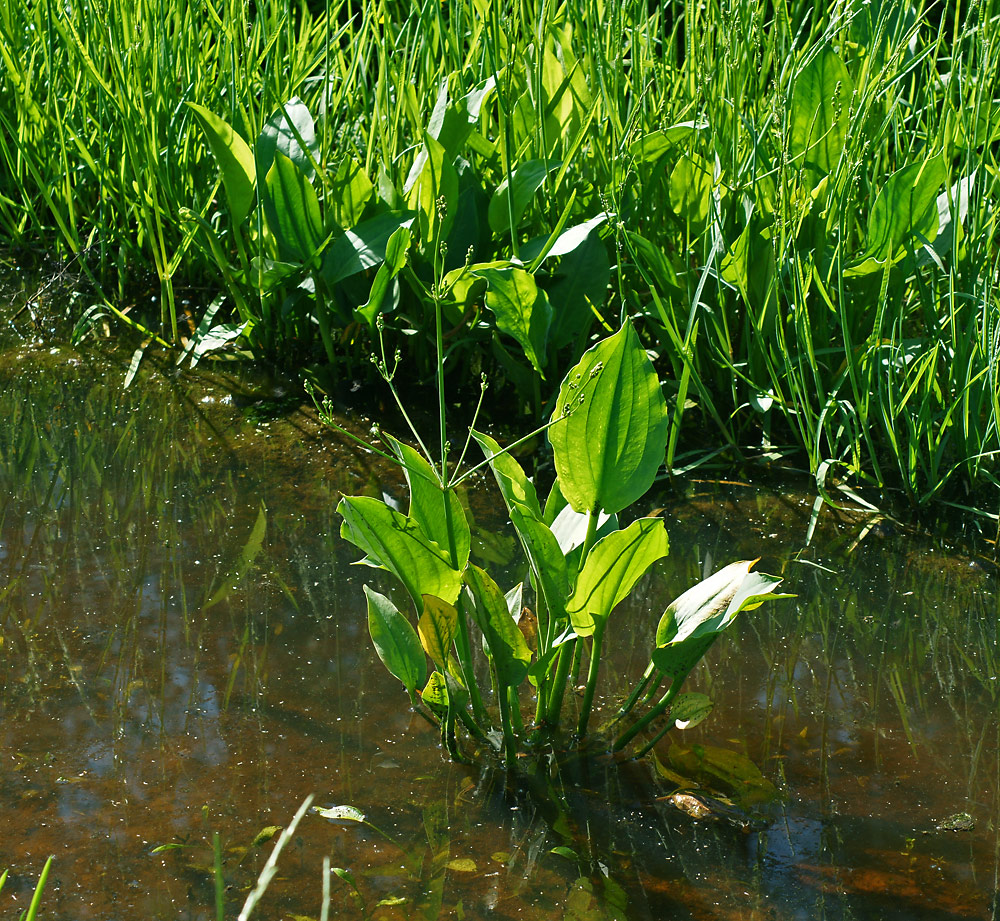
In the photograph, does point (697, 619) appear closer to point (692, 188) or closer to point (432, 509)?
point (432, 509)

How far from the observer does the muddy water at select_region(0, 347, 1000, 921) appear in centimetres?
93

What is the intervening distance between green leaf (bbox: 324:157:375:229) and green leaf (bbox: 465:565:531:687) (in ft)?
2.85

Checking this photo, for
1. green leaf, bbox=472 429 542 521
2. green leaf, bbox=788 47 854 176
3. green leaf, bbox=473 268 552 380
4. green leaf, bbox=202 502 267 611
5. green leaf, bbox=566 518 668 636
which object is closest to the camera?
green leaf, bbox=566 518 668 636

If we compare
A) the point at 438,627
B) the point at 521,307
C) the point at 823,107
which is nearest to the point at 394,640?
the point at 438,627

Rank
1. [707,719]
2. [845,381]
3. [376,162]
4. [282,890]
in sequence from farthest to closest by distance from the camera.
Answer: [376,162], [845,381], [707,719], [282,890]

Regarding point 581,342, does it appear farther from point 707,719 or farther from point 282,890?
point 282,890

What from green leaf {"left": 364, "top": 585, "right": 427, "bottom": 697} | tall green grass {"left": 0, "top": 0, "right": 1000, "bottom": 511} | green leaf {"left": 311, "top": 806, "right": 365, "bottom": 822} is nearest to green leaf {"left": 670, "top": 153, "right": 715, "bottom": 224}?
tall green grass {"left": 0, "top": 0, "right": 1000, "bottom": 511}

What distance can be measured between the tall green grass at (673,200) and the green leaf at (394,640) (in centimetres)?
59

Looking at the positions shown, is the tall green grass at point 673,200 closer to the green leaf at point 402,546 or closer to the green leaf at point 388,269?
the green leaf at point 388,269

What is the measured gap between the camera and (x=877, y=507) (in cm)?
150

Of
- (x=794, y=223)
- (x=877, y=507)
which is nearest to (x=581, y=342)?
(x=794, y=223)

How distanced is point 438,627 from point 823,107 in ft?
3.64

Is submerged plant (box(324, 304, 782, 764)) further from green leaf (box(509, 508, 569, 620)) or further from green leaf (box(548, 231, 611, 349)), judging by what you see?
green leaf (box(548, 231, 611, 349))

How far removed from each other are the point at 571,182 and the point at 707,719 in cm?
97
